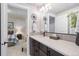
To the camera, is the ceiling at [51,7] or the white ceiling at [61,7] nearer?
the white ceiling at [61,7]

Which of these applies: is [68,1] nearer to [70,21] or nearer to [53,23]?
[70,21]

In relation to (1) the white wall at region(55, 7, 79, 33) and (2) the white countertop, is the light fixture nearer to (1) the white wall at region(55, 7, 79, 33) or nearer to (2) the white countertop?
(1) the white wall at region(55, 7, 79, 33)

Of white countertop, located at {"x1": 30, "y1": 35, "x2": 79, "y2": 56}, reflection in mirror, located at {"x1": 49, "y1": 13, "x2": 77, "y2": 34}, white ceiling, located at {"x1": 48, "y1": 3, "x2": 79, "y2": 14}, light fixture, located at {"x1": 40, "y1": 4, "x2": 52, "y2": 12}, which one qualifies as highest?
light fixture, located at {"x1": 40, "y1": 4, "x2": 52, "y2": 12}

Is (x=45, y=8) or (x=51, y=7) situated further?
(x=45, y=8)

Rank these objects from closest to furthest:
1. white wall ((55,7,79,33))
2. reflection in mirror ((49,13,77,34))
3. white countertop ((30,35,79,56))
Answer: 1. white countertop ((30,35,79,56))
2. reflection in mirror ((49,13,77,34))
3. white wall ((55,7,79,33))

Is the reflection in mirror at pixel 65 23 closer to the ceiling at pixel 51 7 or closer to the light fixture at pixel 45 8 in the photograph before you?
the ceiling at pixel 51 7

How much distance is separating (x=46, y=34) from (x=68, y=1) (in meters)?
1.20

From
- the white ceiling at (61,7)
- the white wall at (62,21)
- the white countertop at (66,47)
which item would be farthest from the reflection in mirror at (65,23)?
the white countertop at (66,47)

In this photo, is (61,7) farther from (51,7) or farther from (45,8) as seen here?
(45,8)

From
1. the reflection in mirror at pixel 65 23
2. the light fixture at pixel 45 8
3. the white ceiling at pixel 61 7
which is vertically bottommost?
the reflection in mirror at pixel 65 23

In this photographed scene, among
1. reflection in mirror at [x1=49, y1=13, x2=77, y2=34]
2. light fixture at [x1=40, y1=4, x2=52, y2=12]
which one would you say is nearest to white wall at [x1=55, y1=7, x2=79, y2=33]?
reflection in mirror at [x1=49, y1=13, x2=77, y2=34]

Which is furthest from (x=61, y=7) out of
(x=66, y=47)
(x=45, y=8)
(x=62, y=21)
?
(x=66, y=47)

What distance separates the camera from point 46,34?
108 inches

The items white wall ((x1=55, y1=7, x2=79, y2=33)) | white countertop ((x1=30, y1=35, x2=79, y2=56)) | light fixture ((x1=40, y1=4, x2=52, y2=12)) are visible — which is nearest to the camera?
white countertop ((x1=30, y1=35, x2=79, y2=56))
